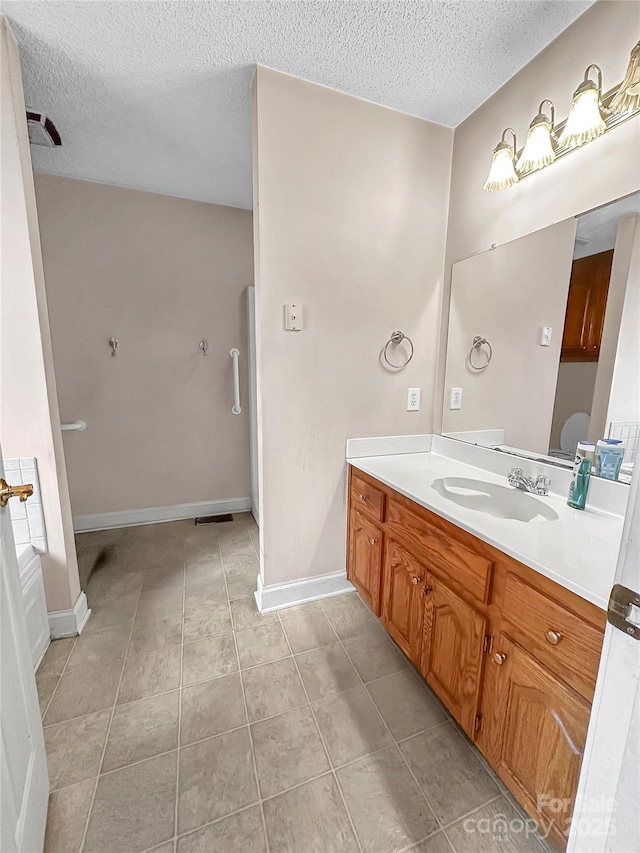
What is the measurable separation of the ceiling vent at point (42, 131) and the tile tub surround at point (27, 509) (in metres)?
1.73

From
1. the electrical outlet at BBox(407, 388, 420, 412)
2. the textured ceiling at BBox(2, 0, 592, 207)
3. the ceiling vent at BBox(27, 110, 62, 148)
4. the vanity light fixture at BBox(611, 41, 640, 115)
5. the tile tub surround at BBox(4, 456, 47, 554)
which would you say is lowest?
the tile tub surround at BBox(4, 456, 47, 554)

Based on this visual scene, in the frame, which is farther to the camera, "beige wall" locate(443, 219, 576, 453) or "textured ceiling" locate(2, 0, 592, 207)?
"beige wall" locate(443, 219, 576, 453)

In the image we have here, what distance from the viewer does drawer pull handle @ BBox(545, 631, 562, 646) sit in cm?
82

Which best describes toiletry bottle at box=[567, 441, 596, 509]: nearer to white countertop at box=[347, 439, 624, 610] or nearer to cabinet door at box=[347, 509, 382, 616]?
white countertop at box=[347, 439, 624, 610]

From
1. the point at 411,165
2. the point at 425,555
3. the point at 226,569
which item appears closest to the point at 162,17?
the point at 411,165

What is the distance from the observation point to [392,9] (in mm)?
1218

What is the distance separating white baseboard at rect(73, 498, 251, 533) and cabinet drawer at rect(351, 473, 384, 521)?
1575mm

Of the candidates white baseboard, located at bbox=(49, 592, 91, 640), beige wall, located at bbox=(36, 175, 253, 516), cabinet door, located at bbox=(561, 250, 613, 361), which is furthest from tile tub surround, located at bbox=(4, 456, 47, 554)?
cabinet door, located at bbox=(561, 250, 613, 361)

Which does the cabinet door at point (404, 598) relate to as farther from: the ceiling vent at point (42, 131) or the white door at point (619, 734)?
the ceiling vent at point (42, 131)

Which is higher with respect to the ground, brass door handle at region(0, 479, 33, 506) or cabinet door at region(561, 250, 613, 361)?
cabinet door at region(561, 250, 613, 361)

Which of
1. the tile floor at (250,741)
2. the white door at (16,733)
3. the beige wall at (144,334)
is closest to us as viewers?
the white door at (16,733)

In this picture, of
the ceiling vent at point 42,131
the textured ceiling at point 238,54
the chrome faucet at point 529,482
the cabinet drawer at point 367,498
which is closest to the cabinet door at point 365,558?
the cabinet drawer at point 367,498

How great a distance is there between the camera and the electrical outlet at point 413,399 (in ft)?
6.40

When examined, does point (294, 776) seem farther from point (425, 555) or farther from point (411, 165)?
point (411, 165)
